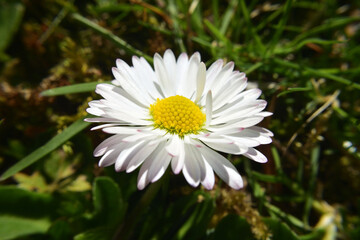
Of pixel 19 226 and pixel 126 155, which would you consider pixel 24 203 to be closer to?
pixel 19 226

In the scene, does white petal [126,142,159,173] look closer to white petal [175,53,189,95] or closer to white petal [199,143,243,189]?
white petal [199,143,243,189]

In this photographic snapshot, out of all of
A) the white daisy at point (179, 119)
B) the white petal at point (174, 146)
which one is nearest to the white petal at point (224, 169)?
the white daisy at point (179, 119)

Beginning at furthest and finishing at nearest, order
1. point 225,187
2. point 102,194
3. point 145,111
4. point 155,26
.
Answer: point 155,26
point 225,187
point 102,194
point 145,111

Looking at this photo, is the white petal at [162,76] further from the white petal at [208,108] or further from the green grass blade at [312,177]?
the green grass blade at [312,177]

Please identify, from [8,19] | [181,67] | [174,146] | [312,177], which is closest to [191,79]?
[181,67]

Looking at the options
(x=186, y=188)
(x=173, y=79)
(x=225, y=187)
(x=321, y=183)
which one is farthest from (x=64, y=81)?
(x=321, y=183)

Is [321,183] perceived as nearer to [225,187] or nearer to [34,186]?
[225,187]
